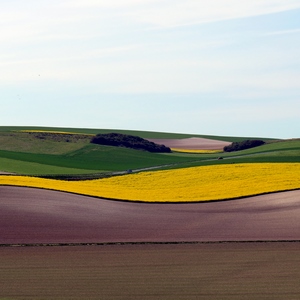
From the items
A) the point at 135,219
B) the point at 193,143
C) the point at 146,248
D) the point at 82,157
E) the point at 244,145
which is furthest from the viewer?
→ the point at 193,143

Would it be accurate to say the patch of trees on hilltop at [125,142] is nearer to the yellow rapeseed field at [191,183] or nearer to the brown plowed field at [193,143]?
the brown plowed field at [193,143]

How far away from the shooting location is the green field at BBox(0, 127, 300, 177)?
209ft

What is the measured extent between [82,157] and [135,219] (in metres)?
42.6

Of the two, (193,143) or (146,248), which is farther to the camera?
(193,143)

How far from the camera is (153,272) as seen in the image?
25531 millimetres

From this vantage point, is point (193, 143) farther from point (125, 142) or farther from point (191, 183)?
point (191, 183)

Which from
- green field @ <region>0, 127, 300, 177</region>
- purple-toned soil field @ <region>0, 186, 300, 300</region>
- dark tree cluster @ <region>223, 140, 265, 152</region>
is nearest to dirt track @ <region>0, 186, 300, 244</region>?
purple-toned soil field @ <region>0, 186, 300, 300</region>

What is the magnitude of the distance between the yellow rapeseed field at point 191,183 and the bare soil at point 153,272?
12.8 metres

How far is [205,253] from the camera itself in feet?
94.3

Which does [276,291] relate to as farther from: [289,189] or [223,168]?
[223,168]

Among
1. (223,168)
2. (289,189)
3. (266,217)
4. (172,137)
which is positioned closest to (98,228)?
(266,217)

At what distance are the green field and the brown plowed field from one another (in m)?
17.1

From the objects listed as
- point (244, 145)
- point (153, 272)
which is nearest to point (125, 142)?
point (244, 145)

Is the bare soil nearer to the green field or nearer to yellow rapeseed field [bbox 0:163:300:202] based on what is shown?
yellow rapeseed field [bbox 0:163:300:202]
